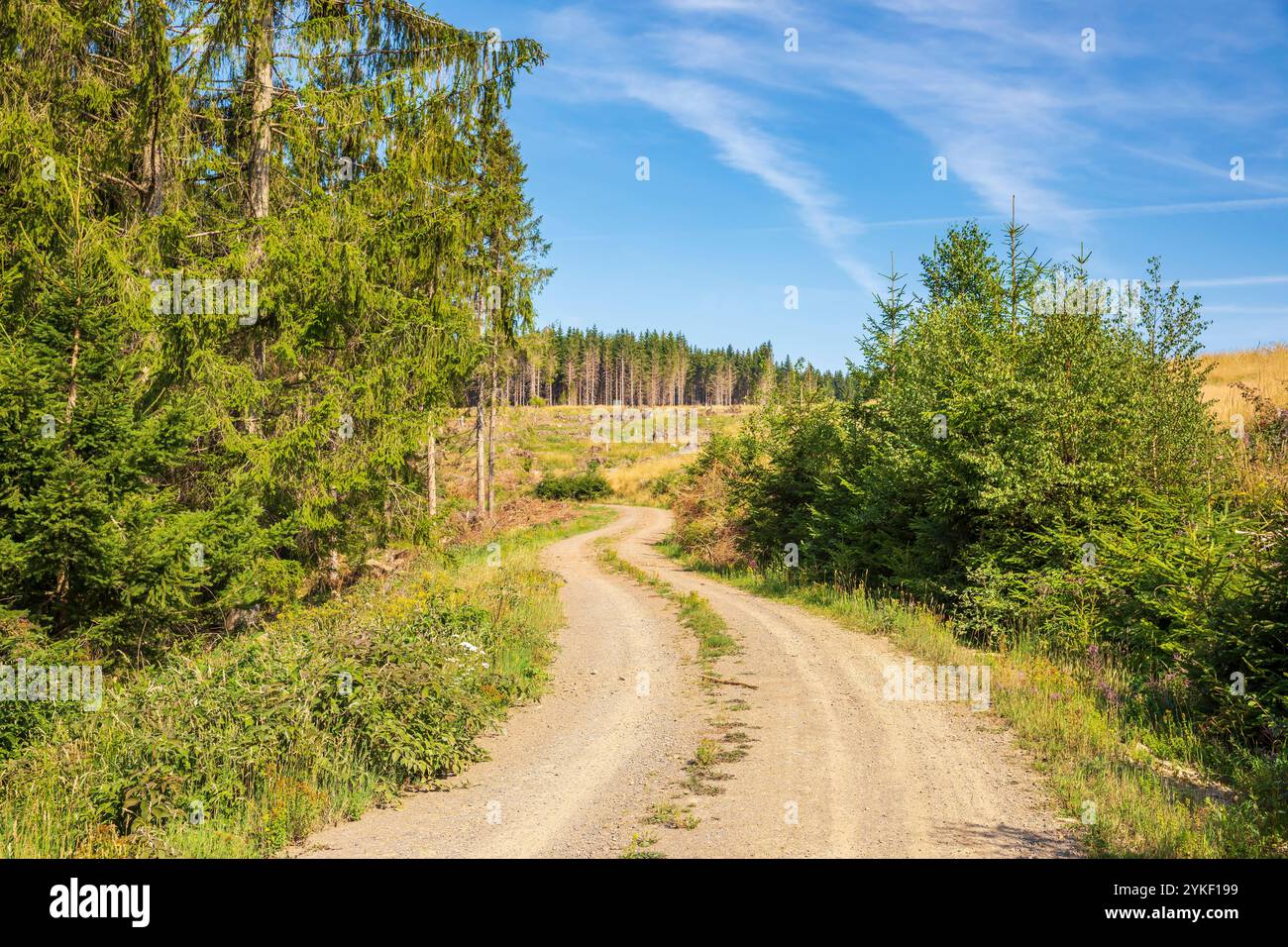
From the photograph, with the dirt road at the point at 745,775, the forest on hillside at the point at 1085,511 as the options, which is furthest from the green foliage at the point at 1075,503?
the dirt road at the point at 745,775

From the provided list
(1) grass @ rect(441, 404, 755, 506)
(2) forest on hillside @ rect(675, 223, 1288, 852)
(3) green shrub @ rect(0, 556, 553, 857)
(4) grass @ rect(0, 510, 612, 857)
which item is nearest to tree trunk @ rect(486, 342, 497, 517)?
(1) grass @ rect(441, 404, 755, 506)

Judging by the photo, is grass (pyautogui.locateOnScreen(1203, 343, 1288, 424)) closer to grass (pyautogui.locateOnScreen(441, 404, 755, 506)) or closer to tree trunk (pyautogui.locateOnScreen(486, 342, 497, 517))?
grass (pyautogui.locateOnScreen(441, 404, 755, 506))

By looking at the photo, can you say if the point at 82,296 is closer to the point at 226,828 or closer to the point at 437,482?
the point at 226,828

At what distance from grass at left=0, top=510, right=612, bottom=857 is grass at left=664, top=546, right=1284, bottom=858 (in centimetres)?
334

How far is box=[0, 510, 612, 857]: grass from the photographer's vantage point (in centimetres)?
638

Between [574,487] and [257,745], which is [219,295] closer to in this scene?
[257,745]

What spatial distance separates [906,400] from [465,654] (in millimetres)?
11439

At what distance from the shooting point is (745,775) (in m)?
7.90

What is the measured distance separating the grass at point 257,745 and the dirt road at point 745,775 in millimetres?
454

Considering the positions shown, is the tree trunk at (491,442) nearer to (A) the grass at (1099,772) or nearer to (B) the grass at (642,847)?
(A) the grass at (1099,772)

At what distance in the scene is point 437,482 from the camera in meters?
31.5

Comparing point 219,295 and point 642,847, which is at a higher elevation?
point 219,295

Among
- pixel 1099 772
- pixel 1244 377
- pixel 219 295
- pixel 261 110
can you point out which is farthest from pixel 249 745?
pixel 1244 377

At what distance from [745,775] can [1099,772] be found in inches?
146
